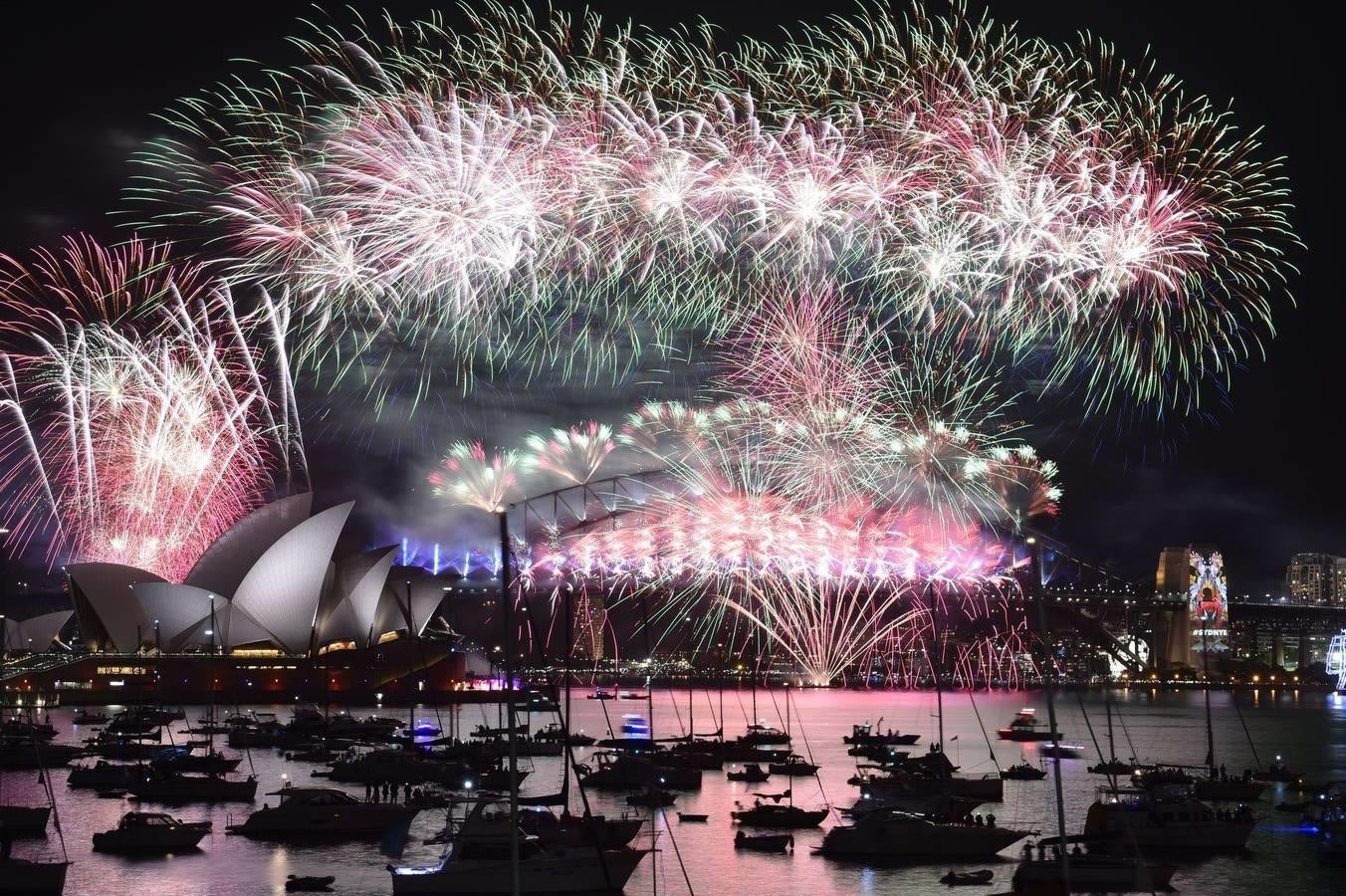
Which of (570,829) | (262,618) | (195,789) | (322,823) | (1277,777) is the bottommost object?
(1277,777)

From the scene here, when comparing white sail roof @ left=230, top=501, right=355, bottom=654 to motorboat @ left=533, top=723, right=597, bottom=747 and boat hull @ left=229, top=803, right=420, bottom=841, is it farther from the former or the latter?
boat hull @ left=229, top=803, right=420, bottom=841

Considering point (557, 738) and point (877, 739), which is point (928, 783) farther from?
point (557, 738)

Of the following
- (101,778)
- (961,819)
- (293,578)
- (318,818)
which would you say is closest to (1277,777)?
(961,819)

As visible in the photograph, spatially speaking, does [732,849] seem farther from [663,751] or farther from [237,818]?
[663,751]

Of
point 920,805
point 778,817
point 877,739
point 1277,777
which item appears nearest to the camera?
point 920,805

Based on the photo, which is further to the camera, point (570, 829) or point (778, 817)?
point (778, 817)

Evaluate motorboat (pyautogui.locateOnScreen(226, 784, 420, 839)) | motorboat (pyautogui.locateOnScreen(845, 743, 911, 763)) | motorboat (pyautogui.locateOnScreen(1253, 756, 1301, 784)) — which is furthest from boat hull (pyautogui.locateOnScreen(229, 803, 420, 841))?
motorboat (pyautogui.locateOnScreen(1253, 756, 1301, 784))
